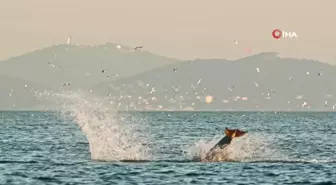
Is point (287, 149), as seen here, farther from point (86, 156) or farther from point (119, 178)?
point (119, 178)

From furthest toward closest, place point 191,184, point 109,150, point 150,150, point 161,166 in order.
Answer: point 150,150 < point 109,150 < point 161,166 < point 191,184

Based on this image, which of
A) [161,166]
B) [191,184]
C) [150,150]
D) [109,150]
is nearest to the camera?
[191,184]

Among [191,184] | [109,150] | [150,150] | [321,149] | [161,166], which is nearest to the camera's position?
[191,184]

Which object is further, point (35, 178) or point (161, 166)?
point (161, 166)

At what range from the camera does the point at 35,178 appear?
2073 inches

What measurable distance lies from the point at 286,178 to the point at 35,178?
13.0 metres

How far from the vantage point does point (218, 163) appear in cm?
5962

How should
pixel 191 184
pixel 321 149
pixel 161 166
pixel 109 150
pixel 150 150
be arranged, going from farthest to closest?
pixel 321 149 → pixel 150 150 → pixel 109 150 → pixel 161 166 → pixel 191 184

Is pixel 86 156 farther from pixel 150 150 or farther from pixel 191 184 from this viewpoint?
pixel 191 184


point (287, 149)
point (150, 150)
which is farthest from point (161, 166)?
point (287, 149)

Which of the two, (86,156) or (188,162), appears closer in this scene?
(188,162)

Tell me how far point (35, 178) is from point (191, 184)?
8.41 m

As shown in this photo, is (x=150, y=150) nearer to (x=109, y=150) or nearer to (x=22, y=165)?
(x=109, y=150)

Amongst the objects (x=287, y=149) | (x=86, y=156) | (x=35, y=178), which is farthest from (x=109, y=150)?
(x=287, y=149)
